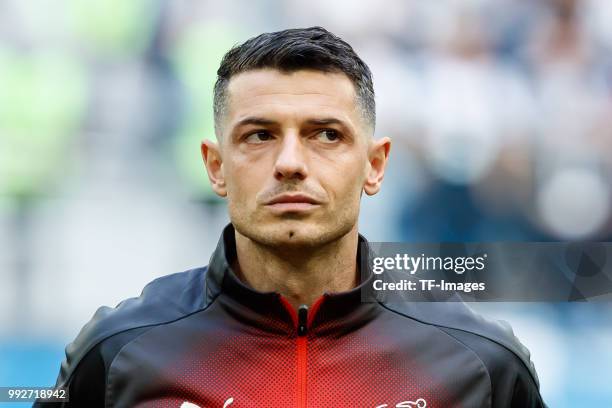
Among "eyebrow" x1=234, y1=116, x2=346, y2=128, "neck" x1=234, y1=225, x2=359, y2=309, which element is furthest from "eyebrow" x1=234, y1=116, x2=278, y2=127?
"neck" x1=234, y1=225, x2=359, y2=309

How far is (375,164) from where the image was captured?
8.11 ft

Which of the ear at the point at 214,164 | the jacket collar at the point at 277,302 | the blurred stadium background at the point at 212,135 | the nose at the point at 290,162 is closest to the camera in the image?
the nose at the point at 290,162

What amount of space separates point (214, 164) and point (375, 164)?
458 millimetres

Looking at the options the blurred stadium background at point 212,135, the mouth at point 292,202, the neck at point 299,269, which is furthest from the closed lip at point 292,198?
the blurred stadium background at point 212,135

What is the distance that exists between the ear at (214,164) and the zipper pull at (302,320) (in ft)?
1.30

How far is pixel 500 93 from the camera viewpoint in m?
3.62

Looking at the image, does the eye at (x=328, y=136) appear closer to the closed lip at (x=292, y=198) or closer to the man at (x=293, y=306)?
the man at (x=293, y=306)

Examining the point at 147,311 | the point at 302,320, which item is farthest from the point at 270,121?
the point at 147,311

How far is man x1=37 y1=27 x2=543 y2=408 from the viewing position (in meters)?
2.23

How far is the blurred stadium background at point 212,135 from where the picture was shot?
11.3 ft

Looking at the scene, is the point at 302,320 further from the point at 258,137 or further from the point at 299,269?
the point at 258,137

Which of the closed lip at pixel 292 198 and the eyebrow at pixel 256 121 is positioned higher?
the eyebrow at pixel 256 121

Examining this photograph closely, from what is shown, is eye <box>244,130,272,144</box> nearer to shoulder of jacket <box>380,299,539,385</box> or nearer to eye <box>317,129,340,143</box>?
eye <box>317,129,340,143</box>

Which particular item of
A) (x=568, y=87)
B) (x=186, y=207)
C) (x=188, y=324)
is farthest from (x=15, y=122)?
(x=568, y=87)
